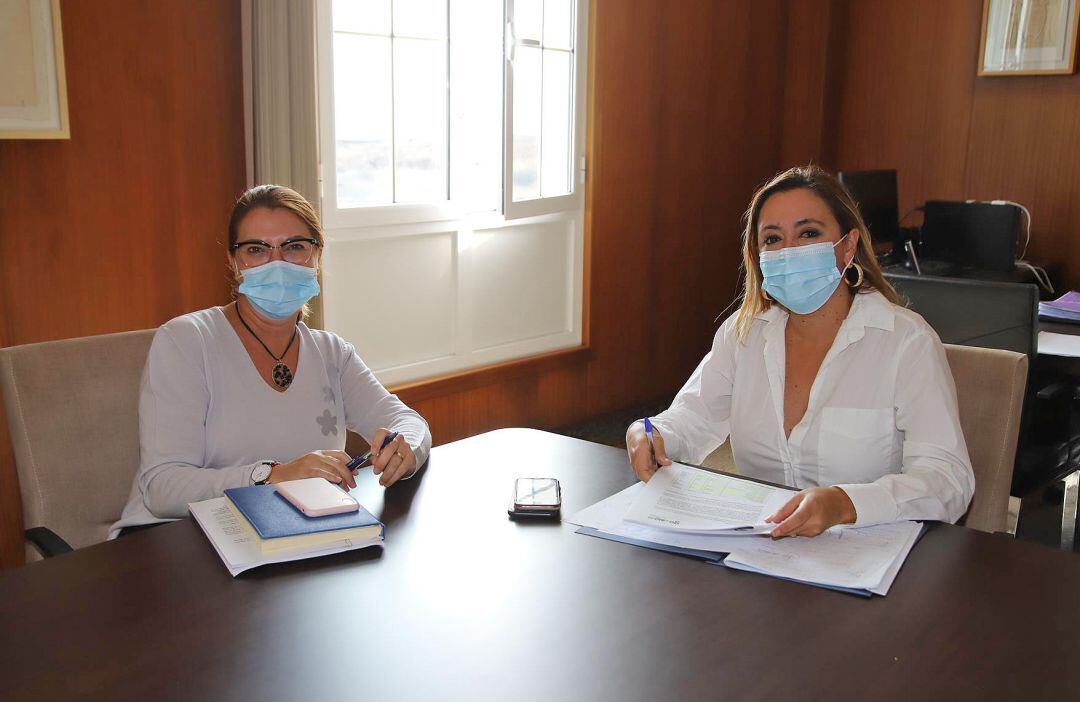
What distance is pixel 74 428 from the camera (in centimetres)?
182

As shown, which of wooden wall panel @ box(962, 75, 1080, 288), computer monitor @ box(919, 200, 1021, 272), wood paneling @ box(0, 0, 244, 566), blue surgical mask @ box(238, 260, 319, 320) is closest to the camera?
blue surgical mask @ box(238, 260, 319, 320)

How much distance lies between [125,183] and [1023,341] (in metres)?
2.53

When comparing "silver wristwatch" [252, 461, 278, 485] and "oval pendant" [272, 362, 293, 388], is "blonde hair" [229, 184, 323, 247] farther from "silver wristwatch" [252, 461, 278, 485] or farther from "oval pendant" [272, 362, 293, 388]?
A: "silver wristwatch" [252, 461, 278, 485]

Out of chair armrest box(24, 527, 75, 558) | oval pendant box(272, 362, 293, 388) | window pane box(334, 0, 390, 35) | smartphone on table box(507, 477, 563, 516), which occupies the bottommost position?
chair armrest box(24, 527, 75, 558)

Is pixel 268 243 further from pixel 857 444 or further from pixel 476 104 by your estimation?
pixel 476 104

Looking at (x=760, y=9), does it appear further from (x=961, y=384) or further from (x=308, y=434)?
(x=308, y=434)

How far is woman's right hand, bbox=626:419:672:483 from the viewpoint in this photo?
1725mm

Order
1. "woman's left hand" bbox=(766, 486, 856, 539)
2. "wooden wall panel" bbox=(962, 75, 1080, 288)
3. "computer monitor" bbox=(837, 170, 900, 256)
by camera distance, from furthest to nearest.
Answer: "wooden wall panel" bbox=(962, 75, 1080, 288) < "computer monitor" bbox=(837, 170, 900, 256) < "woman's left hand" bbox=(766, 486, 856, 539)

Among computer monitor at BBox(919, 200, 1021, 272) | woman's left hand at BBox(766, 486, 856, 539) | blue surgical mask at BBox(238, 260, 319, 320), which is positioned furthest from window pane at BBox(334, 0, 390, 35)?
computer monitor at BBox(919, 200, 1021, 272)

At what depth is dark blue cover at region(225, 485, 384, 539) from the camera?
54.3 inches

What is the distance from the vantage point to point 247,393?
73.4 inches

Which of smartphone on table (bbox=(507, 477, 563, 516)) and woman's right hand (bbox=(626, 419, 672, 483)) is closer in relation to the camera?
smartphone on table (bbox=(507, 477, 563, 516))

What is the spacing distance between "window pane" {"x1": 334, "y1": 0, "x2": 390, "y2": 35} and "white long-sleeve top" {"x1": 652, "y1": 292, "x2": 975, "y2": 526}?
1954 millimetres

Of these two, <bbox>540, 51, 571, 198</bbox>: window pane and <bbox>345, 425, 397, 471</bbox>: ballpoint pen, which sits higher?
<bbox>540, 51, 571, 198</bbox>: window pane
